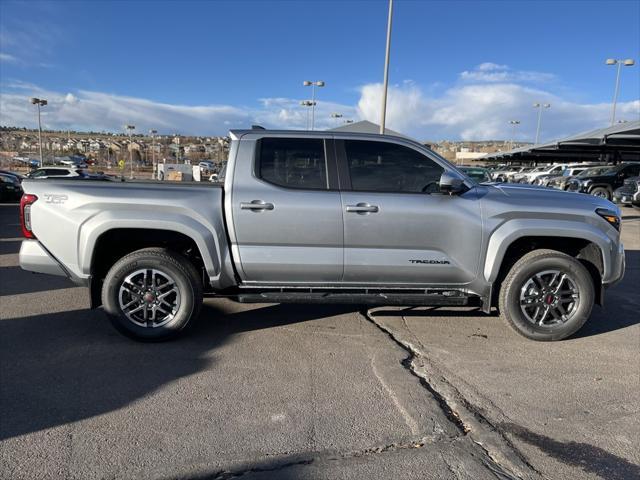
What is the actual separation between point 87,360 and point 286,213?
2133 millimetres

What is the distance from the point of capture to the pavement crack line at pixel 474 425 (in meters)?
2.77

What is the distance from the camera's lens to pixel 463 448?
9.69ft

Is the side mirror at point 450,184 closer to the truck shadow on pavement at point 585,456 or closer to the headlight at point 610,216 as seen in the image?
the headlight at point 610,216

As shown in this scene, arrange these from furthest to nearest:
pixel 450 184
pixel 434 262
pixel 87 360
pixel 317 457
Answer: pixel 434 262 → pixel 450 184 → pixel 87 360 → pixel 317 457

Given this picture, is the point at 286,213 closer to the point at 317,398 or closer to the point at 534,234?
the point at 317,398

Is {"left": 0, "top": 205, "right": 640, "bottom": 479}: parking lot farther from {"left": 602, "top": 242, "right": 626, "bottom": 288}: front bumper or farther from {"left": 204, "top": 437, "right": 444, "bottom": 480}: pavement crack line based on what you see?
{"left": 602, "top": 242, "right": 626, "bottom": 288}: front bumper

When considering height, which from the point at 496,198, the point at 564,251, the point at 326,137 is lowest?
the point at 564,251

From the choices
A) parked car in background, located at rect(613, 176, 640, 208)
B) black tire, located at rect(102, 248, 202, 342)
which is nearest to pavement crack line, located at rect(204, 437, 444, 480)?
black tire, located at rect(102, 248, 202, 342)

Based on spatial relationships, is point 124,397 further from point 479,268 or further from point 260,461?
point 479,268

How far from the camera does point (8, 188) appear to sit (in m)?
20.2

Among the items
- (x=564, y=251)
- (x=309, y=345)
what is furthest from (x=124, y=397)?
(x=564, y=251)

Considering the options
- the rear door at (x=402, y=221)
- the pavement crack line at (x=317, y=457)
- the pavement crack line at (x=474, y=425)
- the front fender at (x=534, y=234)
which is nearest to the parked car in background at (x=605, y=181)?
the front fender at (x=534, y=234)

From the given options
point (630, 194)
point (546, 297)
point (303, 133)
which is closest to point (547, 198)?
point (546, 297)

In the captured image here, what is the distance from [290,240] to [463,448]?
2309 millimetres
